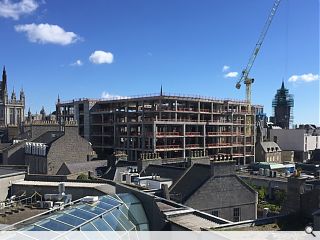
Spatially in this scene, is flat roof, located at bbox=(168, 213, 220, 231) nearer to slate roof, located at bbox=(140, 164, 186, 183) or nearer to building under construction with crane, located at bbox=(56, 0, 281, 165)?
slate roof, located at bbox=(140, 164, 186, 183)

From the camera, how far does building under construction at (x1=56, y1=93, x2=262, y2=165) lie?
78.9m

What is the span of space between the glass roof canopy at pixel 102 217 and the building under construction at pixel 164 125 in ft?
169

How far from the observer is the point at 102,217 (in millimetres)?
18969

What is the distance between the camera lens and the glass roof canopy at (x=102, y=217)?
1700cm

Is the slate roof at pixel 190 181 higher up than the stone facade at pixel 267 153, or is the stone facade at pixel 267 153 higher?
the slate roof at pixel 190 181

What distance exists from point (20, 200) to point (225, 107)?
2926 inches

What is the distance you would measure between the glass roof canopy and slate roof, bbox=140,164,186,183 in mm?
13470

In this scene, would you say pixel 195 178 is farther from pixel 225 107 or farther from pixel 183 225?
pixel 225 107

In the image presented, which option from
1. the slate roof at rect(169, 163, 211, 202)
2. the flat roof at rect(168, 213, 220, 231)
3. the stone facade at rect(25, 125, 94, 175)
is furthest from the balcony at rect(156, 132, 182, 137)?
the flat roof at rect(168, 213, 220, 231)

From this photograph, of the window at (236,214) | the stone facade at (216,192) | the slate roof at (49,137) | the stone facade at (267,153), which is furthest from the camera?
the stone facade at (267,153)

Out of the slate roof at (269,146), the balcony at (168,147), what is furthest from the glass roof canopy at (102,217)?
the slate roof at (269,146)

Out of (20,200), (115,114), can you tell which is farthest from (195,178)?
(115,114)

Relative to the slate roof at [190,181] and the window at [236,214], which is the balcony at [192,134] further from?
the window at [236,214]

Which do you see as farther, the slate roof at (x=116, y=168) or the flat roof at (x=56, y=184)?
the slate roof at (x=116, y=168)
